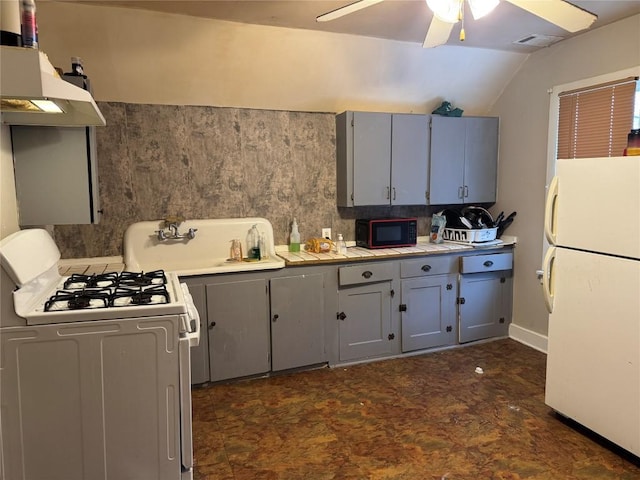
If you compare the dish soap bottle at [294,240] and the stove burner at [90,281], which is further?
the dish soap bottle at [294,240]

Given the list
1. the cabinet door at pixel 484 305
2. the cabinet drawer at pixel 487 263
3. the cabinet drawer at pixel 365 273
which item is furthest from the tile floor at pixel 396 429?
the cabinet drawer at pixel 487 263

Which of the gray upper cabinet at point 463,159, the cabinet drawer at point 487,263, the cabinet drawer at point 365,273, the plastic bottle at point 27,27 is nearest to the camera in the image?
the plastic bottle at point 27,27

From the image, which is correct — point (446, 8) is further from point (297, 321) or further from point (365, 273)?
point (297, 321)

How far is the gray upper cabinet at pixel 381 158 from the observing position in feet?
12.3

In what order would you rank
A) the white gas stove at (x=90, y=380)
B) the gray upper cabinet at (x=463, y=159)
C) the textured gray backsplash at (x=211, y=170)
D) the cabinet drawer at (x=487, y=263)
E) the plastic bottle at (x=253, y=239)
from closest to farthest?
the white gas stove at (x=90, y=380)
the textured gray backsplash at (x=211, y=170)
the plastic bottle at (x=253, y=239)
the cabinet drawer at (x=487, y=263)
the gray upper cabinet at (x=463, y=159)

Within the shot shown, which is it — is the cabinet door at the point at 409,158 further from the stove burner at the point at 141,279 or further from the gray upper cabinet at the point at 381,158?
the stove burner at the point at 141,279

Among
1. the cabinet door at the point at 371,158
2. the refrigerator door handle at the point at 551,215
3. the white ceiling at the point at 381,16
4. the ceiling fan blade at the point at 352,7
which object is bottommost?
the refrigerator door handle at the point at 551,215

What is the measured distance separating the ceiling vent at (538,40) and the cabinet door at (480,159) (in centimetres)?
72

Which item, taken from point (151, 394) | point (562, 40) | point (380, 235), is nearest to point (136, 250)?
point (151, 394)

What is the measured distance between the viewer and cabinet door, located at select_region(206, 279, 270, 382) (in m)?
3.21

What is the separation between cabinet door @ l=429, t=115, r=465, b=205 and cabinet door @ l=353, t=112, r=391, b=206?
1.46 feet

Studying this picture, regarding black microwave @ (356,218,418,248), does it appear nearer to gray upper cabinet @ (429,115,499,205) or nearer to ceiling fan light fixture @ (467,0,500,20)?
gray upper cabinet @ (429,115,499,205)

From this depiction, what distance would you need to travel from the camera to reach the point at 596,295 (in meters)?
2.47

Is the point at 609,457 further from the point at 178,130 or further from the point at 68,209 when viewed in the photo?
the point at 178,130
